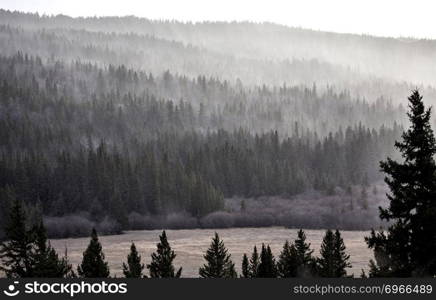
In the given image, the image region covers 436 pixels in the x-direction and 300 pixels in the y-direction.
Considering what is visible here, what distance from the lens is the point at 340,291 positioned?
24.3 meters

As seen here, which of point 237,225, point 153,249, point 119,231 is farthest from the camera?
point 237,225

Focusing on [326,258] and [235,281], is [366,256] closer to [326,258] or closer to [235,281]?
[326,258]

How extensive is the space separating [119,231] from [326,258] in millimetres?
125874

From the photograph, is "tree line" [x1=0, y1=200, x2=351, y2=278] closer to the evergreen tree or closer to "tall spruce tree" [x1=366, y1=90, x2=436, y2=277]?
the evergreen tree

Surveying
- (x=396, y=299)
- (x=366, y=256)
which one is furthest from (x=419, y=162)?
(x=366, y=256)

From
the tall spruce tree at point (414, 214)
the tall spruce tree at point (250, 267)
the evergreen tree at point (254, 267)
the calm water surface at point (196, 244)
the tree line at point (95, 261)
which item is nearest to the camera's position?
the tall spruce tree at point (414, 214)

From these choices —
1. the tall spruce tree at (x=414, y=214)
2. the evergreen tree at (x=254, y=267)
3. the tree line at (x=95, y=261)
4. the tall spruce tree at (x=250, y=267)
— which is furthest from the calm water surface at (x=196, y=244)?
the tall spruce tree at (x=414, y=214)

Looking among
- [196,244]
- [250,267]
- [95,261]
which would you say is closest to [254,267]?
[250,267]

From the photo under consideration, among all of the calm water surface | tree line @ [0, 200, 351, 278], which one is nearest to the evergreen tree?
tree line @ [0, 200, 351, 278]

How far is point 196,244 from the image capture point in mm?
144875

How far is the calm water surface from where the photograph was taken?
113 meters

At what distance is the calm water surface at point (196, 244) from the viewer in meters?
113

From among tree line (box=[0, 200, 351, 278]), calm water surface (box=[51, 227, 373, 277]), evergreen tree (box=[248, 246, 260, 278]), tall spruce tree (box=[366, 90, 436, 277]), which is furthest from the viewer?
calm water surface (box=[51, 227, 373, 277])

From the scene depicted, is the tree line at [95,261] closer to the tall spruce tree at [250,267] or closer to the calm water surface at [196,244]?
the tall spruce tree at [250,267]
